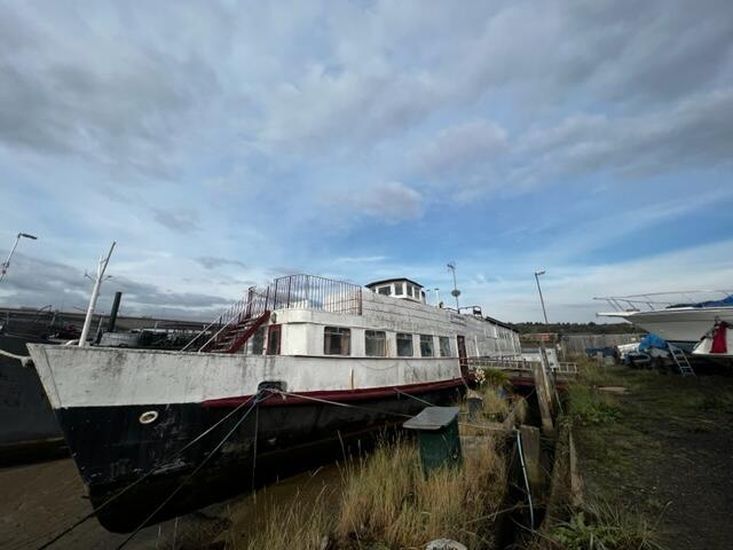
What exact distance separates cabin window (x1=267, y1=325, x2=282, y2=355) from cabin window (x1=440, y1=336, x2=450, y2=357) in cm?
779

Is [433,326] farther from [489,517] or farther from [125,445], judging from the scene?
[125,445]

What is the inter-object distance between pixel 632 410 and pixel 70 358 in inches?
534

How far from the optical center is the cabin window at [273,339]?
9.16 metres

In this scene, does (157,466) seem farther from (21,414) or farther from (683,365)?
(683,365)

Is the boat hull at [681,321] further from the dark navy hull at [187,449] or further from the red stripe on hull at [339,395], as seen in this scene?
the dark navy hull at [187,449]

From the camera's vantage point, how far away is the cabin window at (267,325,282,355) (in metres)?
9.16

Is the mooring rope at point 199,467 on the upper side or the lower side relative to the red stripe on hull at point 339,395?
lower

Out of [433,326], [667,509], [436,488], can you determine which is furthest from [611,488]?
[433,326]

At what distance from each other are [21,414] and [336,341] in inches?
369

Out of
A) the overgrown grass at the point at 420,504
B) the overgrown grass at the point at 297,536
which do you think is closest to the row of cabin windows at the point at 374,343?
the overgrown grass at the point at 420,504

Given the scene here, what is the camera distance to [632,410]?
1030cm

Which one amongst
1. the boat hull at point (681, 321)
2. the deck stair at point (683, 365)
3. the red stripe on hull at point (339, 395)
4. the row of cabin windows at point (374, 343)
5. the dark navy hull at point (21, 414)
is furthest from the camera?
the deck stair at point (683, 365)

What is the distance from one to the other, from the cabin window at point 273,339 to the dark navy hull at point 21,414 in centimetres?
687

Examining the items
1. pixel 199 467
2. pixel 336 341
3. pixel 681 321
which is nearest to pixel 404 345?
pixel 336 341
